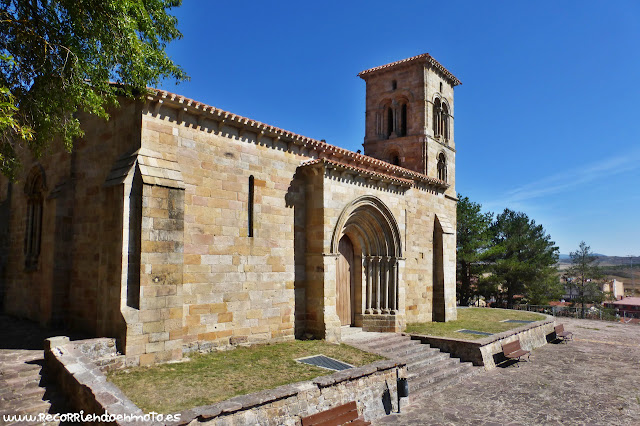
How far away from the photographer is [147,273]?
9.04 m

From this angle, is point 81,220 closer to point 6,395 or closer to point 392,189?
point 6,395

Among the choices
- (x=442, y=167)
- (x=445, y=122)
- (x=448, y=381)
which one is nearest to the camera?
(x=448, y=381)

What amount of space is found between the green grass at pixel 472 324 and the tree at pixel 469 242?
8727mm

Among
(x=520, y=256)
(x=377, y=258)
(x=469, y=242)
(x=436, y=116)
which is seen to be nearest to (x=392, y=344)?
(x=377, y=258)

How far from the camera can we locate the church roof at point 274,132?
9977 mm

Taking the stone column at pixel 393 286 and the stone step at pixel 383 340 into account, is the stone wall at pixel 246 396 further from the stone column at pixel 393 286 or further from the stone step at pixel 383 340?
the stone column at pixel 393 286

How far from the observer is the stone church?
9242mm

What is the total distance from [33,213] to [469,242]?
27.6 meters

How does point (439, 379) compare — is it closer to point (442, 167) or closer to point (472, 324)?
point (472, 324)

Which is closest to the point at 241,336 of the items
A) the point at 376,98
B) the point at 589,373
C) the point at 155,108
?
the point at 155,108

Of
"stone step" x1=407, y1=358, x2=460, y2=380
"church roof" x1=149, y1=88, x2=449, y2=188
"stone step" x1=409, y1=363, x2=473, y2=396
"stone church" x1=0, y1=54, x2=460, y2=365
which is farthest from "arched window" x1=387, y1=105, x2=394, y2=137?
"stone step" x1=409, y1=363, x2=473, y2=396

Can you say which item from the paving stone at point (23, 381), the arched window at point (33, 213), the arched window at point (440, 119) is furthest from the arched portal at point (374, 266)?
the arched window at point (33, 213)

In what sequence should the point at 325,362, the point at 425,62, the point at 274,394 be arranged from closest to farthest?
the point at 274,394, the point at 325,362, the point at 425,62

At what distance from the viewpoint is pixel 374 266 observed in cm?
1503
